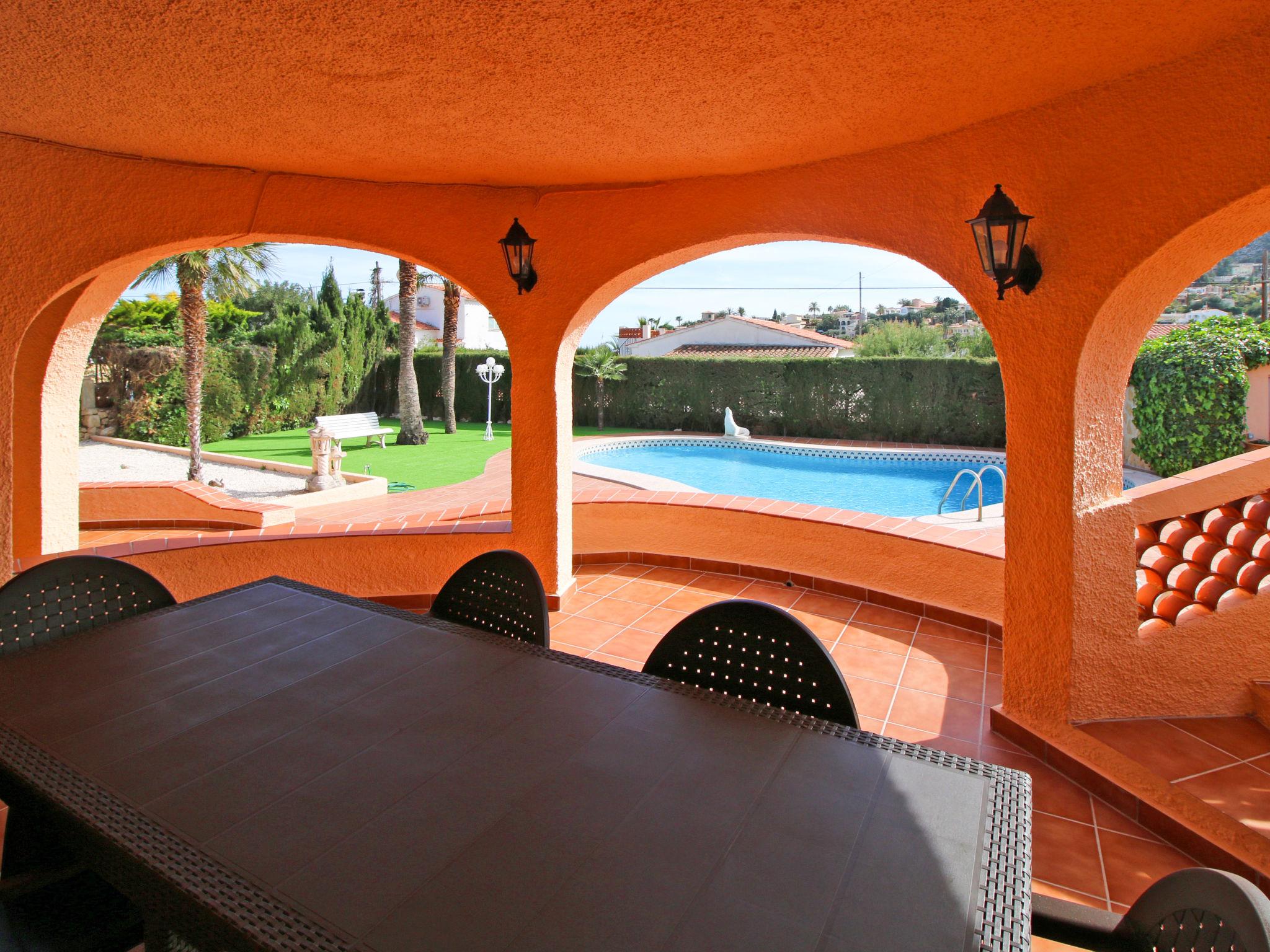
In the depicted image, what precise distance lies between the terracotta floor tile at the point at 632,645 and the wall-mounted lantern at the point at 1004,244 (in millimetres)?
2391

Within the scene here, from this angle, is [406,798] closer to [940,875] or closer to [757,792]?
[757,792]

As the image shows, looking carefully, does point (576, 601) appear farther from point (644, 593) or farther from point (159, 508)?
point (159, 508)

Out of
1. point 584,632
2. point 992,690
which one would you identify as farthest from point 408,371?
point 992,690

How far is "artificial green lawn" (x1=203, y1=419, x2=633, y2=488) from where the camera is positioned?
11508 millimetres

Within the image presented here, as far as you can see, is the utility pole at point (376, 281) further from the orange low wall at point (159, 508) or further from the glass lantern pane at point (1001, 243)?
the glass lantern pane at point (1001, 243)

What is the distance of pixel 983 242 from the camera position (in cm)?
282

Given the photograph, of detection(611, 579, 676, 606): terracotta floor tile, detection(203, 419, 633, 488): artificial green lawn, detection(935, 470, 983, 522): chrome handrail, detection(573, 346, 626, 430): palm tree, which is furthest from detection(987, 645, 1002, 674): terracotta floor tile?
detection(573, 346, 626, 430): palm tree

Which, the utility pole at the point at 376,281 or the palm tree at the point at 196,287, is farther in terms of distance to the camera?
the utility pole at the point at 376,281

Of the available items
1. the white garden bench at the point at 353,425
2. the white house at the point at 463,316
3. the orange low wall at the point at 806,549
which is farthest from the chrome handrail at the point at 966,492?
the white house at the point at 463,316

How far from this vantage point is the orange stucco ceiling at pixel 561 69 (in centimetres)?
203

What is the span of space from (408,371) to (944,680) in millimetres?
13445

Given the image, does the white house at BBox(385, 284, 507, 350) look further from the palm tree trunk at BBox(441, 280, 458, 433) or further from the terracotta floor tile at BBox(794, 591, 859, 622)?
the terracotta floor tile at BBox(794, 591, 859, 622)

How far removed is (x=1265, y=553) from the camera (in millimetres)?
3074

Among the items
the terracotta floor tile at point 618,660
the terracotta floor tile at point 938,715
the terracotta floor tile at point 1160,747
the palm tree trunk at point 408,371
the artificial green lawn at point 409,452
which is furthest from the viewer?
the palm tree trunk at point 408,371
